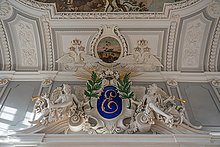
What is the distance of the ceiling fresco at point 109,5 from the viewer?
8094mm

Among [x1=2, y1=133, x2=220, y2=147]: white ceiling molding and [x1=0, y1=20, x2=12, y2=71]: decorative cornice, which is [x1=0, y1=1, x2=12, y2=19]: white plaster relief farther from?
[x1=2, y1=133, x2=220, y2=147]: white ceiling molding

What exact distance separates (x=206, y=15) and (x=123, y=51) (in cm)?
291

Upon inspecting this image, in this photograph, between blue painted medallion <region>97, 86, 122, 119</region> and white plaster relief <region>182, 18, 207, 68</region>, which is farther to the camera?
white plaster relief <region>182, 18, 207, 68</region>

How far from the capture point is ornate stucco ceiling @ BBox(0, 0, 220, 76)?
809 cm

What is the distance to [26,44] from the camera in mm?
8609

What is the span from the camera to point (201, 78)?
8.37 metres

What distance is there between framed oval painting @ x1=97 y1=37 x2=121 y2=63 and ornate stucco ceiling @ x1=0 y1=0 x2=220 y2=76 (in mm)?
353

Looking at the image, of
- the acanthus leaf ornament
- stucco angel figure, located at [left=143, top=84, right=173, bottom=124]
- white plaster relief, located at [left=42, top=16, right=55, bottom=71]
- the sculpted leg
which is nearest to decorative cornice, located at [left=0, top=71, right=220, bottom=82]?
white plaster relief, located at [left=42, top=16, right=55, bottom=71]

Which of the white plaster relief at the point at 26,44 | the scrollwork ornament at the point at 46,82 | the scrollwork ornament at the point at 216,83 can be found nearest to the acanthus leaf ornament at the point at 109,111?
the scrollwork ornament at the point at 46,82

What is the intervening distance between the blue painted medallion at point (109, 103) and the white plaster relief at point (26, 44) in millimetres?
2914

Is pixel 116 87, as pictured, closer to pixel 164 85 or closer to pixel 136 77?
pixel 136 77

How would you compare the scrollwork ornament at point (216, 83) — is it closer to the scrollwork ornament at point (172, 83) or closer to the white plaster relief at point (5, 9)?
the scrollwork ornament at point (172, 83)

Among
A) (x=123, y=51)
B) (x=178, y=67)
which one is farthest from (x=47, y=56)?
(x=178, y=67)

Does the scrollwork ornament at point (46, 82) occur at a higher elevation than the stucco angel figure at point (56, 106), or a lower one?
higher
